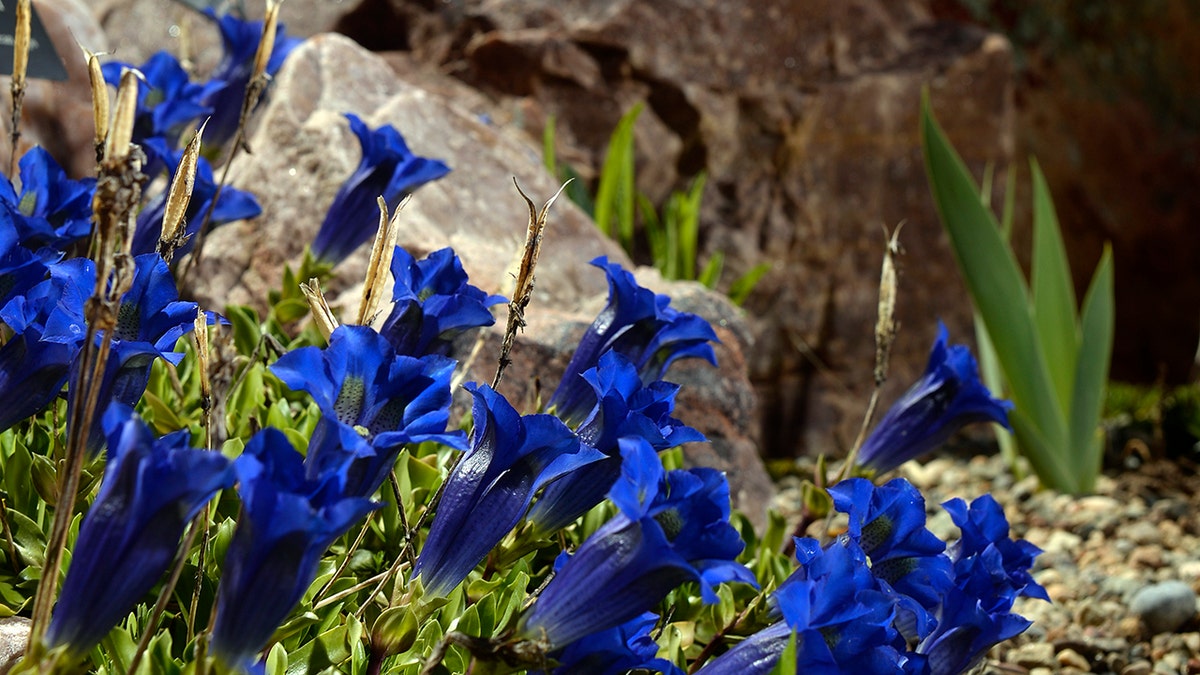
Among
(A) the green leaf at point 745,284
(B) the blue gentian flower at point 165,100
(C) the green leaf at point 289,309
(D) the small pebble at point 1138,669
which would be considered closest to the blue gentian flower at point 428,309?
(C) the green leaf at point 289,309

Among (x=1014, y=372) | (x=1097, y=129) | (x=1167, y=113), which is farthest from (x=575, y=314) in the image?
(x=1167, y=113)

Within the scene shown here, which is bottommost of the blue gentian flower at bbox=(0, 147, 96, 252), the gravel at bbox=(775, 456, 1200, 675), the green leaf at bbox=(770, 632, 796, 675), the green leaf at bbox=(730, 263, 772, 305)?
the gravel at bbox=(775, 456, 1200, 675)

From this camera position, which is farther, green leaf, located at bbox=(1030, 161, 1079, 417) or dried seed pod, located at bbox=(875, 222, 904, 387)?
green leaf, located at bbox=(1030, 161, 1079, 417)

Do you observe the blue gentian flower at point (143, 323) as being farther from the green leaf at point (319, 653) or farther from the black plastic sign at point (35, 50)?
the black plastic sign at point (35, 50)

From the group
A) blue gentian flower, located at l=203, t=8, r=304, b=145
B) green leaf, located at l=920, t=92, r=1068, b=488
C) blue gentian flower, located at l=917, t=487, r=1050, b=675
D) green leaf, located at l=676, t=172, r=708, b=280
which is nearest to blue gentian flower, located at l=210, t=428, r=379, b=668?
blue gentian flower, located at l=917, t=487, r=1050, b=675

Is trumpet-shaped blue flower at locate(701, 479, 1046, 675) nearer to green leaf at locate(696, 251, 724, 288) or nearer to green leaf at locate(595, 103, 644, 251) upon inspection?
green leaf at locate(696, 251, 724, 288)
